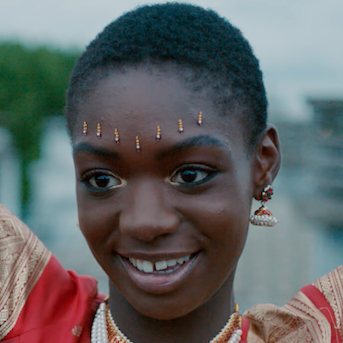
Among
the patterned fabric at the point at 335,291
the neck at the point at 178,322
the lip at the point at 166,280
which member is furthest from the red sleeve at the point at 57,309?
the patterned fabric at the point at 335,291

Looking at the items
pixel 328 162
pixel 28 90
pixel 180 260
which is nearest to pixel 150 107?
pixel 180 260

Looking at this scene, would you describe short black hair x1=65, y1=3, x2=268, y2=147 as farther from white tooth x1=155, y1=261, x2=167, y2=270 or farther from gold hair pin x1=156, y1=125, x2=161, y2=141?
white tooth x1=155, y1=261, x2=167, y2=270

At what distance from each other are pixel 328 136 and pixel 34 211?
8302 millimetres

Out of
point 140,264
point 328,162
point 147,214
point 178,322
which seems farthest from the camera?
point 328,162

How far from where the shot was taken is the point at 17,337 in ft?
4.57

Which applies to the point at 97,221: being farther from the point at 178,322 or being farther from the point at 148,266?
the point at 178,322

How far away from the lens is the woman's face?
1.18 meters

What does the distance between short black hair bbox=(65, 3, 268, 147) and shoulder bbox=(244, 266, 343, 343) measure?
62 cm

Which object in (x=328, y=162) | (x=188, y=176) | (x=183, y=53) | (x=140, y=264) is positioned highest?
(x=328, y=162)

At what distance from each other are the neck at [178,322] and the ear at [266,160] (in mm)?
344

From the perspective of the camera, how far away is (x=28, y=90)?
11.5 m

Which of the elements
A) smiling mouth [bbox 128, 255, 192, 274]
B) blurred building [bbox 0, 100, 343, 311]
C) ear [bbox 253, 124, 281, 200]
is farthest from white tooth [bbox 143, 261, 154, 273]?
blurred building [bbox 0, 100, 343, 311]

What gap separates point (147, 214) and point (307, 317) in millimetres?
772

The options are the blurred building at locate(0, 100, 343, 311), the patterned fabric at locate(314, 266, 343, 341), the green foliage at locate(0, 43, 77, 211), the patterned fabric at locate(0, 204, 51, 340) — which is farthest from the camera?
the green foliage at locate(0, 43, 77, 211)
